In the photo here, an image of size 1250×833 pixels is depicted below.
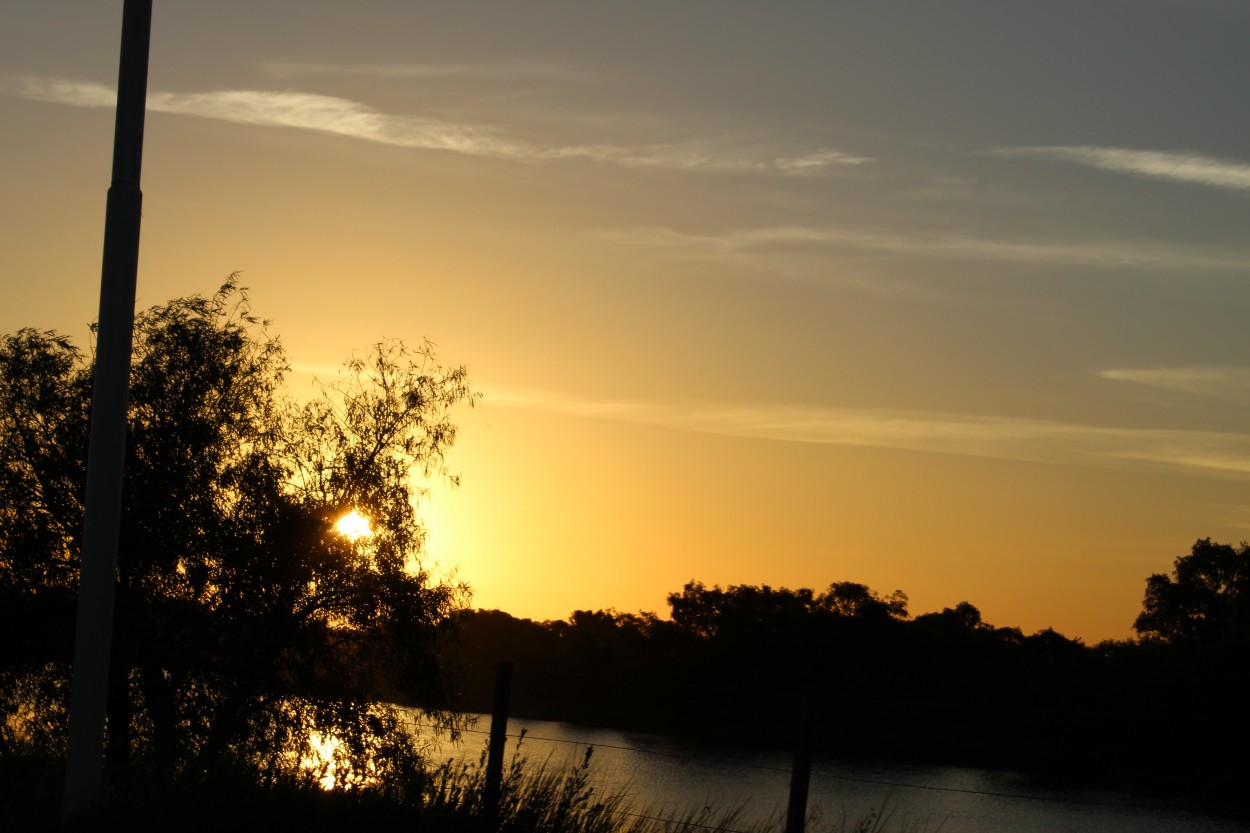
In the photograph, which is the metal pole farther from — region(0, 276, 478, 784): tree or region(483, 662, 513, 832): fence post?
region(0, 276, 478, 784): tree

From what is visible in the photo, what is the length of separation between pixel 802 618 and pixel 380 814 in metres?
60.2

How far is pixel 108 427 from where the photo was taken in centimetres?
729

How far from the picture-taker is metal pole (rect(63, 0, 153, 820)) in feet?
23.1

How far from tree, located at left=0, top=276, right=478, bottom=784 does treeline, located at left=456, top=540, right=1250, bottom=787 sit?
2082 millimetres

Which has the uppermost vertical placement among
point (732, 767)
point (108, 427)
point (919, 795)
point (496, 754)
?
point (108, 427)

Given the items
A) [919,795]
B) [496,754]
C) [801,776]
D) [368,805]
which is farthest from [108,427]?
[919,795]

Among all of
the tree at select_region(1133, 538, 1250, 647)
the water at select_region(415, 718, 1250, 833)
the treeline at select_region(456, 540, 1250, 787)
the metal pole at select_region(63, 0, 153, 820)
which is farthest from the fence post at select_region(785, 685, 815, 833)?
the tree at select_region(1133, 538, 1250, 647)

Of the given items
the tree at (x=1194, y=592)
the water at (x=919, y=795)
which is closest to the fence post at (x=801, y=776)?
the water at (x=919, y=795)

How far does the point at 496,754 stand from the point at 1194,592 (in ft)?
283

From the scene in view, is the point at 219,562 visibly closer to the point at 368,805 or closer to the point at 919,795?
the point at 368,805

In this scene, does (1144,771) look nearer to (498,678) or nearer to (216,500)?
(216,500)

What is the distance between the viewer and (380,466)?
2377 cm

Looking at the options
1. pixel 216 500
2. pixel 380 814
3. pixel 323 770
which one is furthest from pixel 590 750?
pixel 216 500

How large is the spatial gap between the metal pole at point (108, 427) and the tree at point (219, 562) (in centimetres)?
1291
